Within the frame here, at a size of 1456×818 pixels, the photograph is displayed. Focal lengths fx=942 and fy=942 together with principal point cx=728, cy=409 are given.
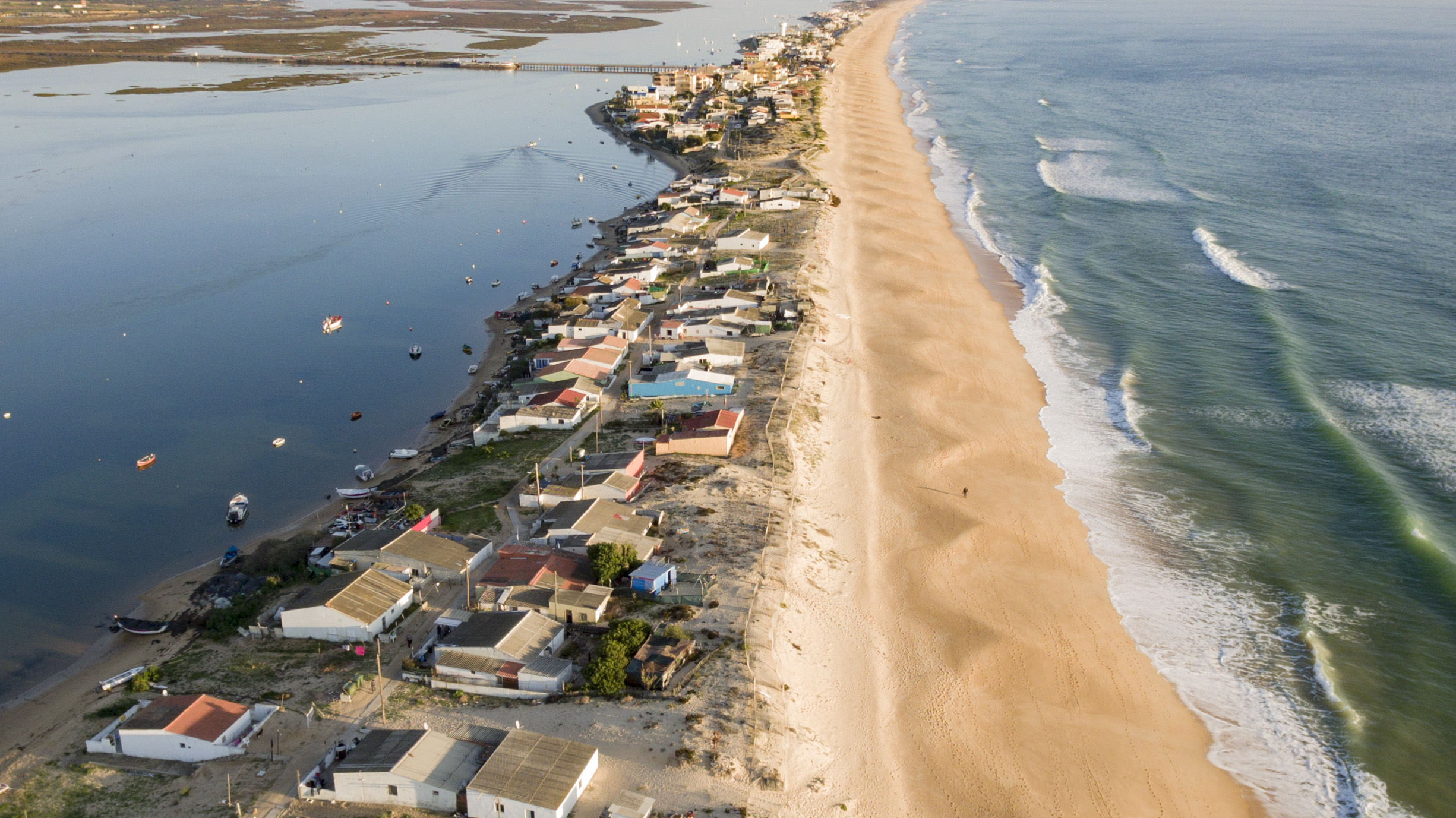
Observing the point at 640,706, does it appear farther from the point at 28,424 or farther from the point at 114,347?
the point at 114,347

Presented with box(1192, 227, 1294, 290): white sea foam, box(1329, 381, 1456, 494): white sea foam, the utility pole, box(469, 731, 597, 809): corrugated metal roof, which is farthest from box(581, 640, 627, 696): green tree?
box(1192, 227, 1294, 290): white sea foam

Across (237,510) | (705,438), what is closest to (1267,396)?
(705,438)

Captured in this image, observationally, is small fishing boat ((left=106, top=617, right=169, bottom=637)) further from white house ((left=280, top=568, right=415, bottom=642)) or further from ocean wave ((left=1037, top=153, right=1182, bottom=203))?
ocean wave ((left=1037, top=153, right=1182, bottom=203))

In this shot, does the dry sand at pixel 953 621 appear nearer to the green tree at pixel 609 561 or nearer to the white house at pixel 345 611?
the green tree at pixel 609 561

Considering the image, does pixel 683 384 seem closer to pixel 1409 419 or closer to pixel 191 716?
pixel 191 716

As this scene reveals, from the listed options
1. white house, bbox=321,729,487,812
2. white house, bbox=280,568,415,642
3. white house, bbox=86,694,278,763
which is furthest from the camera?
white house, bbox=280,568,415,642
